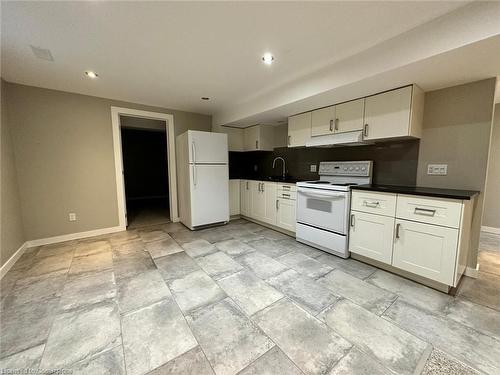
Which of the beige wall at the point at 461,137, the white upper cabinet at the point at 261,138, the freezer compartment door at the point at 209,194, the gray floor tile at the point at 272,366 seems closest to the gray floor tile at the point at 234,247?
the freezer compartment door at the point at 209,194

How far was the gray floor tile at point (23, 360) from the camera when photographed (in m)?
1.21

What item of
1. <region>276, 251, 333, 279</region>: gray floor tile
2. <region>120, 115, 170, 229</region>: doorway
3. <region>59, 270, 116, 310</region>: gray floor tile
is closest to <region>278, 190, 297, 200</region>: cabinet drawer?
<region>276, 251, 333, 279</region>: gray floor tile

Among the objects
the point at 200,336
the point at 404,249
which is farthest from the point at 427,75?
the point at 200,336

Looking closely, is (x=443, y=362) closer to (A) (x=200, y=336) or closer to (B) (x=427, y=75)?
(A) (x=200, y=336)

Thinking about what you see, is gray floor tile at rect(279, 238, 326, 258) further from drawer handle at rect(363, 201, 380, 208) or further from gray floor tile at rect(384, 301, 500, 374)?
gray floor tile at rect(384, 301, 500, 374)

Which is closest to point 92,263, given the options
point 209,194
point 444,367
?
point 209,194

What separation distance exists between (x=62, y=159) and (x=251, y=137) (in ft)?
10.7

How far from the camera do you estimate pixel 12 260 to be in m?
2.50

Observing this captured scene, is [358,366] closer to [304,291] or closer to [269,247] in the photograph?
[304,291]

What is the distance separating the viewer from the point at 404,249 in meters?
2.07

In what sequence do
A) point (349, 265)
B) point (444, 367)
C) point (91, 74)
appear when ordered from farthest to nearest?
point (91, 74)
point (349, 265)
point (444, 367)

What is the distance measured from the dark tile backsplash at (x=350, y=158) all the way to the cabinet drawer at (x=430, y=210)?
2.11ft

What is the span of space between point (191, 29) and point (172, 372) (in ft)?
8.15

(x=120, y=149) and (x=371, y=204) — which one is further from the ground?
(x=120, y=149)
